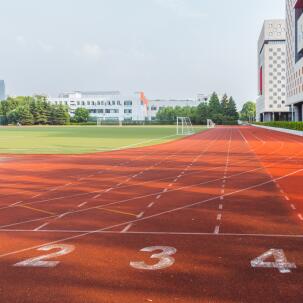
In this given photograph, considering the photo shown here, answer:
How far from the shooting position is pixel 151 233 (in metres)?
9.19

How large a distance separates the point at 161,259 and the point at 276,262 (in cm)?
188

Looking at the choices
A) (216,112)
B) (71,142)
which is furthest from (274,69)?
(71,142)

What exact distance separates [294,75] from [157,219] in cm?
8054

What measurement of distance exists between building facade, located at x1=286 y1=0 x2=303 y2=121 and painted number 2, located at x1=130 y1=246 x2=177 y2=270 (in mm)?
72242

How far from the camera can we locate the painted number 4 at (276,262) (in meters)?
6.91

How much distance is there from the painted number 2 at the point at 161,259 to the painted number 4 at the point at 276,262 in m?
1.37

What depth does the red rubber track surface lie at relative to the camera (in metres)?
6.14

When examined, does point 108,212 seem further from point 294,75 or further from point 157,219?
point 294,75

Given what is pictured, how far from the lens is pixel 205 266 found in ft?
23.1

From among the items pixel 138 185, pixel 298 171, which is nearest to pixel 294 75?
pixel 298 171

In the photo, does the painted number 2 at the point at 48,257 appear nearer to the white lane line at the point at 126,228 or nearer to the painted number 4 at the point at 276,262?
the white lane line at the point at 126,228

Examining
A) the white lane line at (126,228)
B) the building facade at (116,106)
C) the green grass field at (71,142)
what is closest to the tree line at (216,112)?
the building facade at (116,106)

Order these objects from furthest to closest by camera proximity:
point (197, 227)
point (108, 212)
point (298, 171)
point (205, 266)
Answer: point (298, 171) → point (108, 212) → point (197, 227) → point (205, 266)

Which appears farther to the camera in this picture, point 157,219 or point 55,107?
point 55,107
